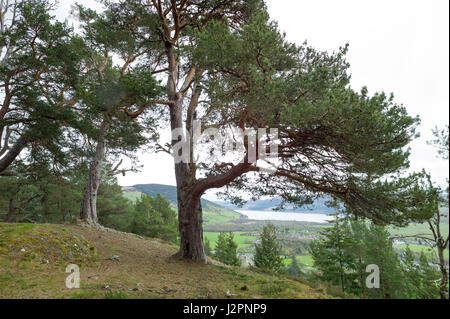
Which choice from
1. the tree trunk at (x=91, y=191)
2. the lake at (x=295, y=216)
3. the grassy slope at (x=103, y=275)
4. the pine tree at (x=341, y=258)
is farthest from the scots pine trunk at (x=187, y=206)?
the pine tree at (x=341, y=258)

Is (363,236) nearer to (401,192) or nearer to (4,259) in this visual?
(401,192)

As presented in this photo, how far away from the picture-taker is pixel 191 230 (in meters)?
7.32

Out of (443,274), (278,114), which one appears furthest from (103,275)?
(443,274)

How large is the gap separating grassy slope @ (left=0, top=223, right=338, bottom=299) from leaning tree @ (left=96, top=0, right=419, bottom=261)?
1.54m

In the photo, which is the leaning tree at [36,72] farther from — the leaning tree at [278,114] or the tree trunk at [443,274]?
the tree trunk at [443,274]

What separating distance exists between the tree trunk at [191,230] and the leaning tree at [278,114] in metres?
0.03

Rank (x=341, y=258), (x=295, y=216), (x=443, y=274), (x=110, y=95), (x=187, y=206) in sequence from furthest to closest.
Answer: (x=295, y=216) < (x=341, y=258) < (x=443, y=274) < (x=187, y=206) < (x=110, y=95)

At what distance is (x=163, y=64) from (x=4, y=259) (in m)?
8.61

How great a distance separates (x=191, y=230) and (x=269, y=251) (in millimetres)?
21774

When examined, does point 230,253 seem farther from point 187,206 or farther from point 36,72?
point 36,72

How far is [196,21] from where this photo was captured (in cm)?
743

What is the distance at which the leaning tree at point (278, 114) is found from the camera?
4258 millimetres
